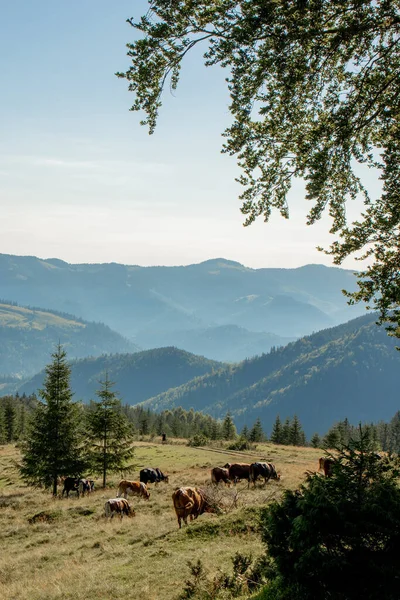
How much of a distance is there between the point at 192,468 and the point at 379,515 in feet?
115

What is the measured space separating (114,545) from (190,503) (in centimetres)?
336

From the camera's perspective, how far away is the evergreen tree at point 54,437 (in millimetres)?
35688

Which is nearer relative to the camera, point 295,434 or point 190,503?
point 190,503

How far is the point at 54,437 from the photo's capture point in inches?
1437

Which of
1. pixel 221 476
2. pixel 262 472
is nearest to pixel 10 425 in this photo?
pixel 221 476

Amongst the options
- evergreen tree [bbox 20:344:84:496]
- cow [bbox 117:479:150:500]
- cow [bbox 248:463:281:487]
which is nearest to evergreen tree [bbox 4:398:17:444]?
evergreen tree [bbox 20:344:84:496]

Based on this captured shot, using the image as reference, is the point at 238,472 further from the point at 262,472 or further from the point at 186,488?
the point at 186,488

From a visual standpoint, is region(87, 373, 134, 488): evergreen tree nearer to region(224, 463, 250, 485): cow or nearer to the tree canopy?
region(224, 463, 250, 485): cow

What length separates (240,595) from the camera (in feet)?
31.2

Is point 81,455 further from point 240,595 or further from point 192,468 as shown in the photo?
point 240,595

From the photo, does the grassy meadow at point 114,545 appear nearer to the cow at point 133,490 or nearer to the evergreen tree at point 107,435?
the cow at point 133,490

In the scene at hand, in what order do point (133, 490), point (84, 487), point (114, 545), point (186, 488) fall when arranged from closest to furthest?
point (114, 545), point (186, 488), point (133, 490), point (84, 487)

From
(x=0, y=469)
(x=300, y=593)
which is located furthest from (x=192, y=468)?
(x=300, y=593)

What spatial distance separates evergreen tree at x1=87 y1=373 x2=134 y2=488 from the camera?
3797cm
